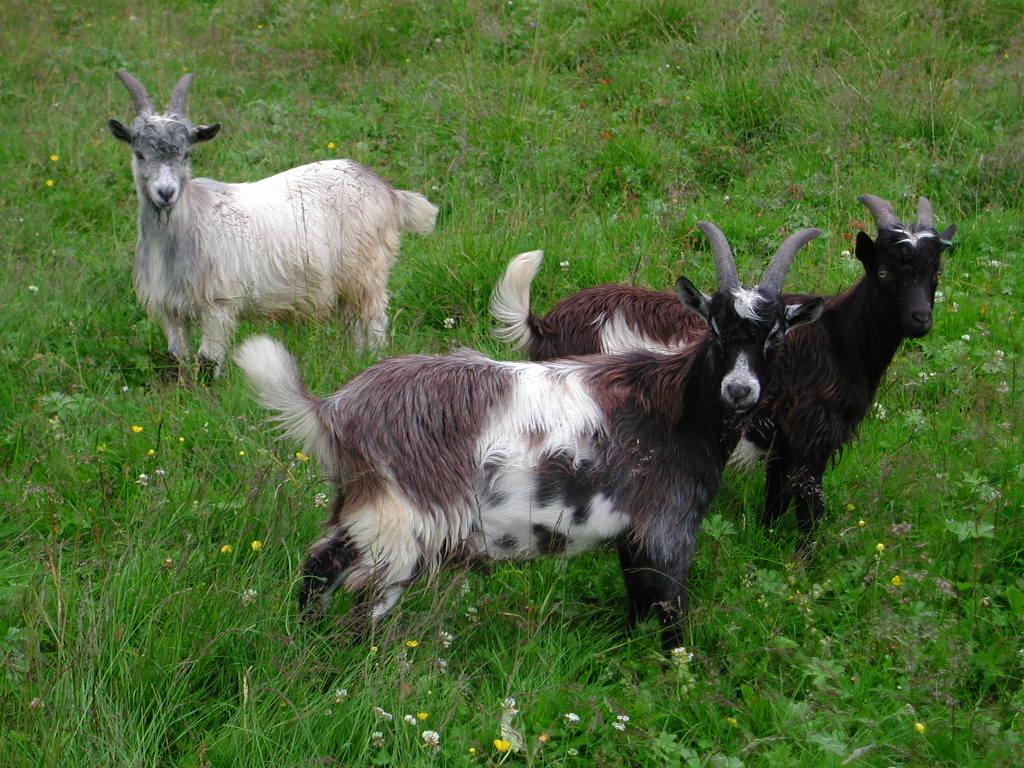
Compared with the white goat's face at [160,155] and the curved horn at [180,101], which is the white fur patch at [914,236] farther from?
the curved horn at [180,101]

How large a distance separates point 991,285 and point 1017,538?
2241mm

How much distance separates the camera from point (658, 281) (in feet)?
18.7

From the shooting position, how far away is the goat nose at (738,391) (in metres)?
3.29

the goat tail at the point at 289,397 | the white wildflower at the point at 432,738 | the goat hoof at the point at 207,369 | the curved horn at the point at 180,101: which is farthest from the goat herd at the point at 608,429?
the curved horn at the point at 180,101

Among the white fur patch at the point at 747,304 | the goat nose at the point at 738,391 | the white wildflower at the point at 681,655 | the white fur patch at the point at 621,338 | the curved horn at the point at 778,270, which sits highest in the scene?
the curved horn at the point at 778,270

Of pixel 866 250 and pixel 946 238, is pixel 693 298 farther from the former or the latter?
pixel 946 238

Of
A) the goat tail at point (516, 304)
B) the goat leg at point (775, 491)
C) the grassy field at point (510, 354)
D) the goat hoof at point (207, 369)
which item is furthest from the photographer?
the goat hoof at point (207, 369)

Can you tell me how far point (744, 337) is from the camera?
3.37 meters

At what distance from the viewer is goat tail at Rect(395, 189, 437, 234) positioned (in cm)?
629

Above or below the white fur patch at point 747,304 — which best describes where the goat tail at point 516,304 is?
below

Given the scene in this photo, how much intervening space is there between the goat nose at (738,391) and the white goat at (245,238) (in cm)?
247

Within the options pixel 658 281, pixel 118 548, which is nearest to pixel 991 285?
pixel 658 281

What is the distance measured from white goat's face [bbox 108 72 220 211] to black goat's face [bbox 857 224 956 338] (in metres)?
3.27

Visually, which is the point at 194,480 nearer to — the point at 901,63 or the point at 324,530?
the point at 324,530
